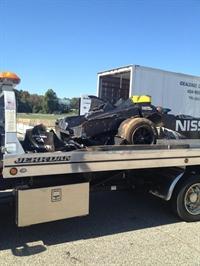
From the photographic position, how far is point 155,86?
1545 cm

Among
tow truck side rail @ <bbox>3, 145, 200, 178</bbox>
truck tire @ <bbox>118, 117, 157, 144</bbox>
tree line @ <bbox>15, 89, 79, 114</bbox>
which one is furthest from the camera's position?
truck tire @ <bbox>118, 117, 157, 144</bbox>

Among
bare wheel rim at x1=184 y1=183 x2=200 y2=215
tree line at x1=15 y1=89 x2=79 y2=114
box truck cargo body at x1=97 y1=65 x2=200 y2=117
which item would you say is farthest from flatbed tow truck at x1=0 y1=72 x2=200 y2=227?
box truck cargo body at x1=97 y1=65 x2=200 y2=117

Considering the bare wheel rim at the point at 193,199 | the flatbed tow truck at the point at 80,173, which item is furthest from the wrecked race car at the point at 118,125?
the bare wheel rim at the point at 193,199

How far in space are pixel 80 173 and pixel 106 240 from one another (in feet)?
3.21

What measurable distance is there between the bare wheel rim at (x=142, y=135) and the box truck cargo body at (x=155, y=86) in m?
7.19

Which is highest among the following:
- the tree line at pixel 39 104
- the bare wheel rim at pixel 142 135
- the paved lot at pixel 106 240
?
the tree line at pixel 39 104

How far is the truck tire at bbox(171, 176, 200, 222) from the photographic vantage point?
611 centimetres

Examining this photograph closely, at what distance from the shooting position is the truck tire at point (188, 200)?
6.11 metres

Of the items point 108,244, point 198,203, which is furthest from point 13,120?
point 198,203

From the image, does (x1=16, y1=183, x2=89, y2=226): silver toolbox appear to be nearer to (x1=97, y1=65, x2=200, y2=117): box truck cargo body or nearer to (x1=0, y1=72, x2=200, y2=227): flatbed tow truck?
(x1=0, y1=72, x2=200, y2=227): flatbed tow truck

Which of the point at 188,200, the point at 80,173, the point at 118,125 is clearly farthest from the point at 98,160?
the point at 188,200

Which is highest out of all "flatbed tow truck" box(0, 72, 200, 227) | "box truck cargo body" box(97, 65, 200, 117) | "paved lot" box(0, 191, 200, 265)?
"box truck cargo body" box(97, 65, 200, 117)

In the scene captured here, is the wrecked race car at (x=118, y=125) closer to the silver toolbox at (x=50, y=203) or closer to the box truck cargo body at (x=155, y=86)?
the silver toolbox at (x=50, y=203)

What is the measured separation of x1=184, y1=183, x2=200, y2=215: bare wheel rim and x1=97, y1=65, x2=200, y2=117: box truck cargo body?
747cm
